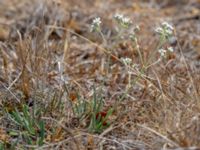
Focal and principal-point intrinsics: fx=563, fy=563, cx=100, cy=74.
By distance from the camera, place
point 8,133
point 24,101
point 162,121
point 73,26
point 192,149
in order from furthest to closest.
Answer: point 73,26 → point 24,101 → point 8,133 → point 162,121 → point 192,149

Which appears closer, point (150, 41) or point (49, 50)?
point (49, 50)

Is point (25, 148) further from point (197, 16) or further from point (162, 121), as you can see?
point (197, 16)

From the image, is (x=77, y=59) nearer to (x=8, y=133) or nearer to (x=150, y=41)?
(x=150, y=41)

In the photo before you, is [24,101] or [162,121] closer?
[162,121]

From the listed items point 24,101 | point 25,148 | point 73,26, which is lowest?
point 25,148

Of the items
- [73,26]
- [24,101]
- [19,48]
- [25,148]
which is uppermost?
[73,26]

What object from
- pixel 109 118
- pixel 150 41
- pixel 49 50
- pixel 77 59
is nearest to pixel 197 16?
pixel 150 41

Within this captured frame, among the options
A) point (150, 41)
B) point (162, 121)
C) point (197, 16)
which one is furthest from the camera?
point (197, 16)

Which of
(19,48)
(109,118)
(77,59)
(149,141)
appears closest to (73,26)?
(77,59)

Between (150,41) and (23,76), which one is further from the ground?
(150,41)
